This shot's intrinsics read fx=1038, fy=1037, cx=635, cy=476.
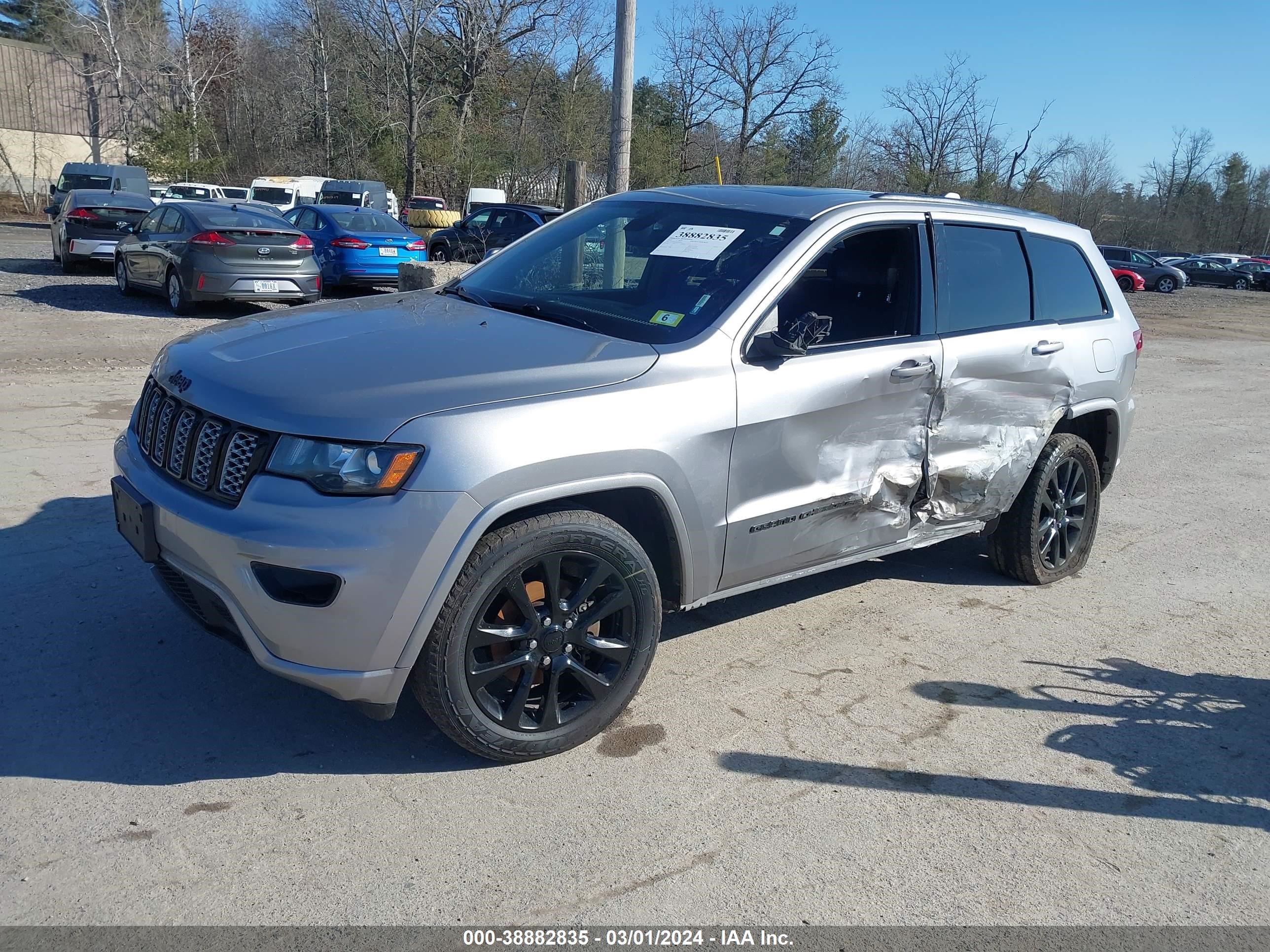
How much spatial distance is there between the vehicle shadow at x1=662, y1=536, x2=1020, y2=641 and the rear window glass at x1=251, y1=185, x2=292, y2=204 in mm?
32323

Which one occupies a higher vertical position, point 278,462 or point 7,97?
point 7,97

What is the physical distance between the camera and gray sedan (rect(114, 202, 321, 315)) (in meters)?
13.0

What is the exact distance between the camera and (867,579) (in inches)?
212

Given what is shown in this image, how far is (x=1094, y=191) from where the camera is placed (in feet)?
218

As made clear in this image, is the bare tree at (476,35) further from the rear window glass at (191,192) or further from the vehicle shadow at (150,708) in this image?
the vehicle shadow at (150,708)

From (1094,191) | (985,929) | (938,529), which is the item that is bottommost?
(985,929)

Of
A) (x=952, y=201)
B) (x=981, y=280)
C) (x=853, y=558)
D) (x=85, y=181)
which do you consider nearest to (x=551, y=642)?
(x=853, y=558)

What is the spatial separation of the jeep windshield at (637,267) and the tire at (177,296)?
32.5 ft

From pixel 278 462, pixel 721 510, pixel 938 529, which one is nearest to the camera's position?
pixel 278 462

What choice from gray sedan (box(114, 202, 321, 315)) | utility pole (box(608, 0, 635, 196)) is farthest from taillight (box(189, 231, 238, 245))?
utility pole (box(608, 0, 635, 196))

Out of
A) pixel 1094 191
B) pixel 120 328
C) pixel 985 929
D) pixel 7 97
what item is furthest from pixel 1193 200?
pixel 985 929

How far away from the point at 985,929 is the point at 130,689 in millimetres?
2965

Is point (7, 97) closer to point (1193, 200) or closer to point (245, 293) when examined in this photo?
point (245, 293)

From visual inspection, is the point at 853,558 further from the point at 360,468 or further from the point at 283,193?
the point at 283,193
